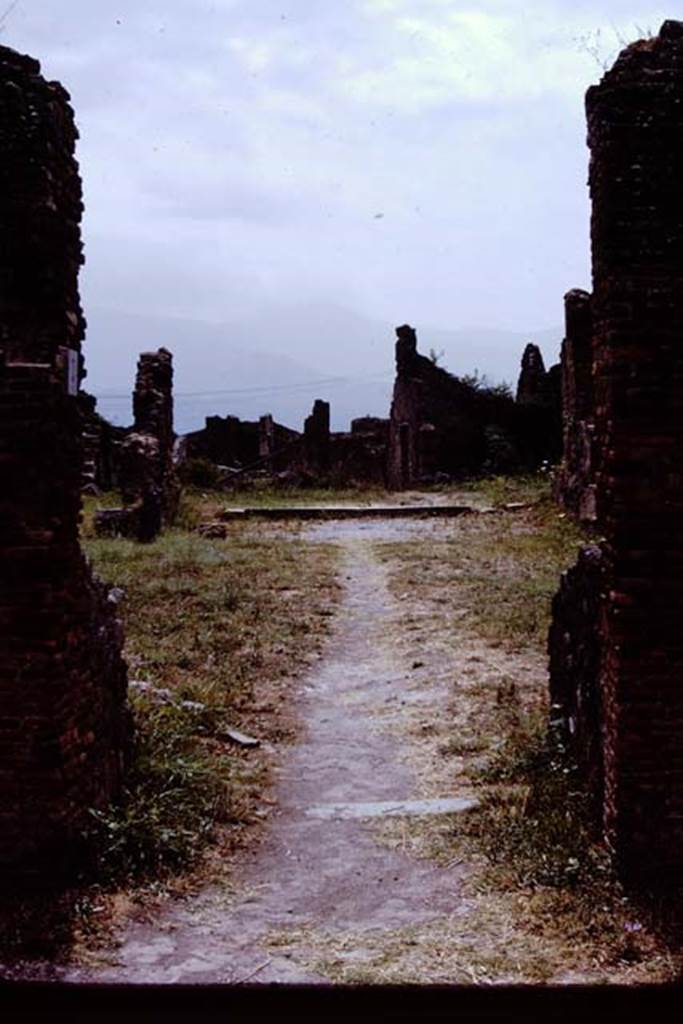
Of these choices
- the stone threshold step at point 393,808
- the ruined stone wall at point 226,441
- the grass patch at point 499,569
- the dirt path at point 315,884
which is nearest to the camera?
the dirt path at point 315,884

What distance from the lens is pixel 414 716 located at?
8.59 m

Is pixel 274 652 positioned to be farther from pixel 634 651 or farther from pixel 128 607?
pixel 634 651

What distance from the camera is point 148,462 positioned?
20.5 m

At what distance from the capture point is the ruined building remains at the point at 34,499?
17.0 feet

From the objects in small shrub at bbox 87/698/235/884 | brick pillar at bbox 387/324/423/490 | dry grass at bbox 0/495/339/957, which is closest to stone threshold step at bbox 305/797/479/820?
dry grass at bbox 0/495/339/957

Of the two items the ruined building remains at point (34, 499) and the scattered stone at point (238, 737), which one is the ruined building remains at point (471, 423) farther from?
the ruined building remains at point (34, 499)

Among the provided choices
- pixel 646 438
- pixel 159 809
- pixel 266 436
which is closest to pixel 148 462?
pixel 159 809

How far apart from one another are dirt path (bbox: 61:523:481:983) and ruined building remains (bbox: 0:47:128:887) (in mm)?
718

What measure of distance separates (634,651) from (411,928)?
162 centimetres

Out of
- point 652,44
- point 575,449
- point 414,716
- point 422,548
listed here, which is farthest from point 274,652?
point 575,449

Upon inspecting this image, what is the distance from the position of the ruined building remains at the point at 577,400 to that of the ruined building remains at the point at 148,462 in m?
7.73

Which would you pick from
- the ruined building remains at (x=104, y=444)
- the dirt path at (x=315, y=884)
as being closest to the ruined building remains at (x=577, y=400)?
the dirt path at (x=315, y=884)

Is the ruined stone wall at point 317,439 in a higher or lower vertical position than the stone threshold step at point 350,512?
higher

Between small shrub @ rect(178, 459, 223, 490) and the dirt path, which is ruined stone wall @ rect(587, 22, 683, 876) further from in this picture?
small shrub @ rect(178, 459, 223, 490)
